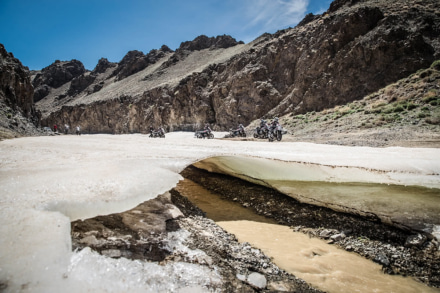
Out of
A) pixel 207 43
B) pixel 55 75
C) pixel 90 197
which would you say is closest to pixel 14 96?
pixel 90 197

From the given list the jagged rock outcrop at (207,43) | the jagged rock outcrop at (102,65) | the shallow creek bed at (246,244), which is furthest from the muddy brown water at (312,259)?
the jagged rock outcrop at (102,65)

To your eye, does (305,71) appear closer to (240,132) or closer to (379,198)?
(240,132)

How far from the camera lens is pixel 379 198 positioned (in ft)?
13.5

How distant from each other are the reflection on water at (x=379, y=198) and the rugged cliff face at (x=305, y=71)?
21.3 metres

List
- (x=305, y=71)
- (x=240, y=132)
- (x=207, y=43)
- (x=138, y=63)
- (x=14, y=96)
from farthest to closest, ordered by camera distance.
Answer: (x=138, y=63), (x=207, y=43), (x=305, y=71), (x=240, y=132), (x=14, y=96)

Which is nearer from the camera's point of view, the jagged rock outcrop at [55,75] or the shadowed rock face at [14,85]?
the shadowed rock face at [14,85]

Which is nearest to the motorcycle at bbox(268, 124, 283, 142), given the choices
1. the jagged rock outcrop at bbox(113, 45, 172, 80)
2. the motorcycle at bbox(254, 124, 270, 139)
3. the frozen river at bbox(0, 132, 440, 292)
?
the motorcycle at bbox(254, 124, 270, 139)

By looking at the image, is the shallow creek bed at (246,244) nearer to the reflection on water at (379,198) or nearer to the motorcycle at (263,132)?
the reflection on water at (379,198)

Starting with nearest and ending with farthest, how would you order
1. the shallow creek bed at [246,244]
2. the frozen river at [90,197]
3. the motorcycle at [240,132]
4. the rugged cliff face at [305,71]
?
the frozen river at [90,197], the shallow creek bed at [246,244], the motorcycle at [240,132], the rugged cliff face at [305,71]

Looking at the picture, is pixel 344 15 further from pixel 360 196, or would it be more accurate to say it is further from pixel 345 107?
pixel 360 196

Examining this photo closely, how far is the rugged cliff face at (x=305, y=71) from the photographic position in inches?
874

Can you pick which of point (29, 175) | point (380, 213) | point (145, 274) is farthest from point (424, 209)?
point (29, 175)

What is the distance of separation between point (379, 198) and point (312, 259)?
6.39 ft

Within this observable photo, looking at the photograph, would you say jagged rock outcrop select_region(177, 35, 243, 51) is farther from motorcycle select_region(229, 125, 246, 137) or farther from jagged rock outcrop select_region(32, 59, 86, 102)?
jagged rock outcrop select_region(32, 59, 86, 102)
